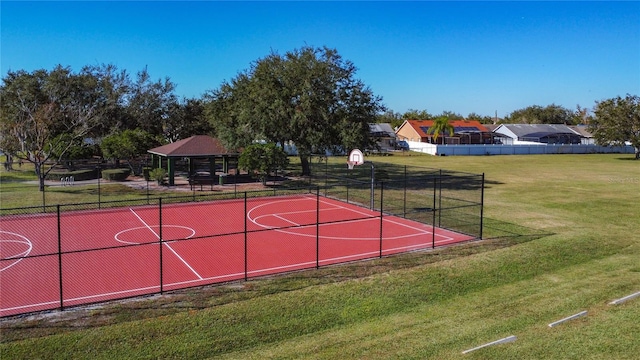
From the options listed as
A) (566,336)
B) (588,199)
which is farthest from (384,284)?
(588,199)

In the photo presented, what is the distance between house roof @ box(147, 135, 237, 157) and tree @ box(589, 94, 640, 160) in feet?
189

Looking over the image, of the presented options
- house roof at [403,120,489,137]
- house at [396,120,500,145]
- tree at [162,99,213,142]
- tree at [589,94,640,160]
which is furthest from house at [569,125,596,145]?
tree at [162,99,213,142]

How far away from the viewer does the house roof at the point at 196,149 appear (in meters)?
36.5

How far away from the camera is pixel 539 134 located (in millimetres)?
98500

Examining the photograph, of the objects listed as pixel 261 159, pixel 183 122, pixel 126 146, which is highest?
pixel 183 122

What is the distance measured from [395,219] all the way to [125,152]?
25086 mm

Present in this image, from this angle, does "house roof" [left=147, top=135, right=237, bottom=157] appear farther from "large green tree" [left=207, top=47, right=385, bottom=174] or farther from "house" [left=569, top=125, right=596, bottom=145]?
"house" [left=569, top=125, right=596, bottom=145]

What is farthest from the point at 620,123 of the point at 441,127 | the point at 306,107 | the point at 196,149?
the point at 196,149

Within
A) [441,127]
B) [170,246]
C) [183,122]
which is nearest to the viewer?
[170,246]

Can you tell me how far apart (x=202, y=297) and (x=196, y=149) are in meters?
26.3

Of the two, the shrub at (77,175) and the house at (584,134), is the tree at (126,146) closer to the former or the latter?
the shrub at (77,175)

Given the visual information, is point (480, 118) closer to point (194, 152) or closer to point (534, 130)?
point (534, 130)

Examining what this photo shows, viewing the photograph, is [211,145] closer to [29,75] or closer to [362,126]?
[362,126]

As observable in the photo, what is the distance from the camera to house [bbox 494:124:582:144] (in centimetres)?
9806
